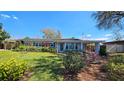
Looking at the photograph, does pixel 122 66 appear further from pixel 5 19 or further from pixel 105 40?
pixel 5 19

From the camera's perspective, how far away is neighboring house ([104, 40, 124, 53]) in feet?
25.2

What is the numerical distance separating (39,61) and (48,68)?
0.94ft

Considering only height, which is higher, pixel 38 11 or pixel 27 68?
pixel 38 11

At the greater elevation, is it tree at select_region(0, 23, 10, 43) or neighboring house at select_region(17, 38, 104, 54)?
tree at select_region(0, 23, 10, 43)

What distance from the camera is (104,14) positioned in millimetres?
7848

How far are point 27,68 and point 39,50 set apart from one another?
1.79 feet

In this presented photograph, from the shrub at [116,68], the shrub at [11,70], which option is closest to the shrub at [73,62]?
the shrub at [116,68]

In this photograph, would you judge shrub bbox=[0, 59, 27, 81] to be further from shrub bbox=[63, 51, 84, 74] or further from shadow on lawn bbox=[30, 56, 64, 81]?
shrub bbox=[63, 51, 84, 74]

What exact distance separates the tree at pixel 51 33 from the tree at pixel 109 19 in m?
1.01

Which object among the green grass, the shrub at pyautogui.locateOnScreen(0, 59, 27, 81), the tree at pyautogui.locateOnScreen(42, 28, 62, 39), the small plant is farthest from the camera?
the small plant

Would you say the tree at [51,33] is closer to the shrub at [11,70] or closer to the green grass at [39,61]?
the green grass at [39,61]

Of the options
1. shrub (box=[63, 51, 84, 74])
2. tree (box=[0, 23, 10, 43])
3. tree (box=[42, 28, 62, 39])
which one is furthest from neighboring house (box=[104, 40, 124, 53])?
tree (box=[0, 23, 10, 43])

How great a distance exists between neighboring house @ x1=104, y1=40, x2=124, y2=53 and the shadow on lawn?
1290 mm
